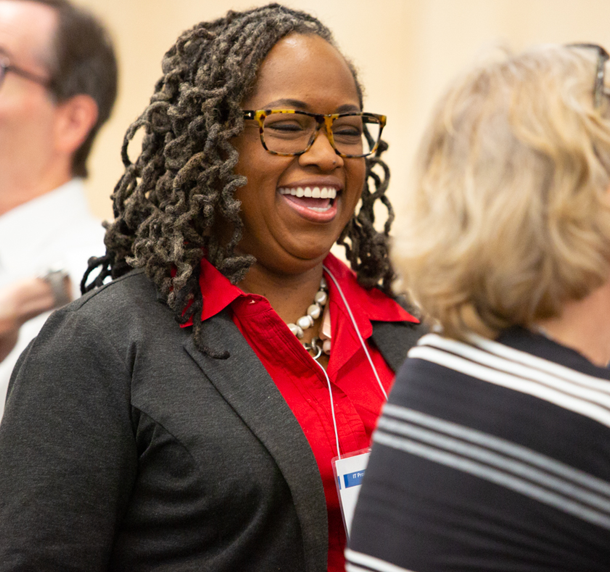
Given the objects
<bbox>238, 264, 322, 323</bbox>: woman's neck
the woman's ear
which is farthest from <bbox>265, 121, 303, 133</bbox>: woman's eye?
the woman's ear

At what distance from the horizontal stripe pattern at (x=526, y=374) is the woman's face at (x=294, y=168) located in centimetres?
69

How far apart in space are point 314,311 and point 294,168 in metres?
0.33

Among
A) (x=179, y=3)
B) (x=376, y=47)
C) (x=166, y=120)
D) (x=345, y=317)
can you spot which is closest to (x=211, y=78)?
(x=166, y=120)

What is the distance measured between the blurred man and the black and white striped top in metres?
1.21

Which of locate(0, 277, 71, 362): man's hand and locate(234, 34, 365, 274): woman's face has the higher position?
locate(234, 34, 365, 274): woman's face

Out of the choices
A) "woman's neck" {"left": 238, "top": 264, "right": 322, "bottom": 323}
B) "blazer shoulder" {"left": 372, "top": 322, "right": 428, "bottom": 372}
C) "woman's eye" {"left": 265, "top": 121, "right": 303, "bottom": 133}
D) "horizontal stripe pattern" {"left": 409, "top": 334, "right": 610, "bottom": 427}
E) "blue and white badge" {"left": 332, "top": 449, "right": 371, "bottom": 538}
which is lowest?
"blue and white badge" {"left": 332, "top": 449, "right": 371, "bottom": 538}

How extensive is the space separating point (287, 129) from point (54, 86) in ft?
2.59

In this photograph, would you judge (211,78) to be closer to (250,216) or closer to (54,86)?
(250,216)

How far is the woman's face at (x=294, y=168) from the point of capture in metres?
1.33

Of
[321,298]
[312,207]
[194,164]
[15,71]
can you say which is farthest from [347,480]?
[15,71]

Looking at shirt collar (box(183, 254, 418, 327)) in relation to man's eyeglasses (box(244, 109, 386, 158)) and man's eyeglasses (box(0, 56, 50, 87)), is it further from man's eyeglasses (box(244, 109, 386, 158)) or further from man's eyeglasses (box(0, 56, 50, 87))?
man's eyeglasses (box(0, 56, 50, 87))

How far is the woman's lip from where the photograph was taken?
137 cm

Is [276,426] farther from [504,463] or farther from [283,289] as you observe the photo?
[504,463]

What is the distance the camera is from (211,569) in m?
1.11
